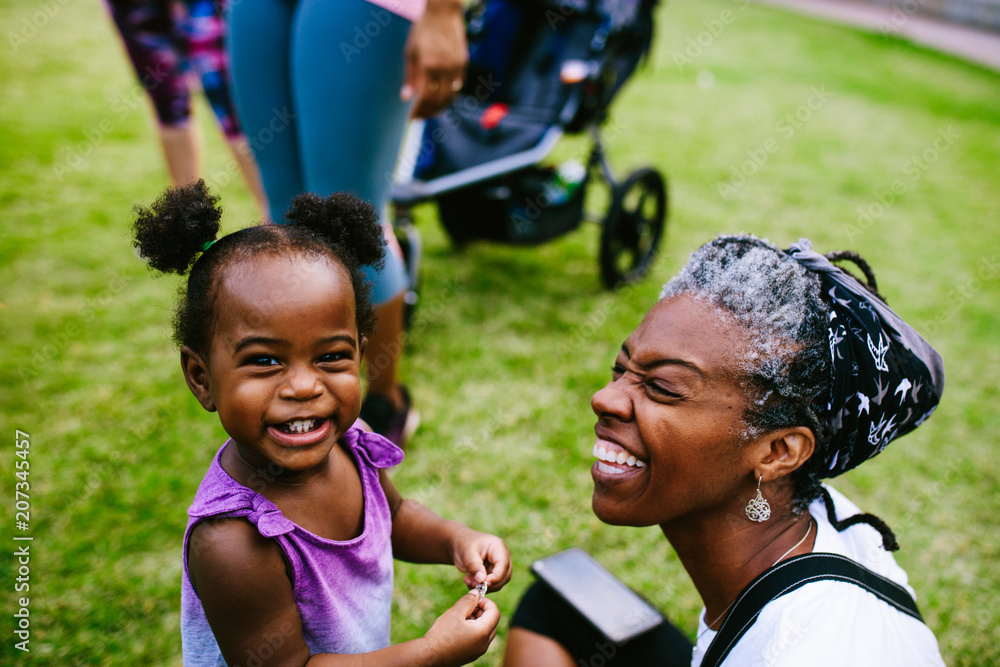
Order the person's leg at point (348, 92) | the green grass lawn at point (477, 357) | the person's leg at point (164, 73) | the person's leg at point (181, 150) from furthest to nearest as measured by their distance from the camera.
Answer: the person's leg at point (181, 150), the person's leg at point (164, 73), the green grass lawn at point (477, 357), the person's leg at point (348, 92)

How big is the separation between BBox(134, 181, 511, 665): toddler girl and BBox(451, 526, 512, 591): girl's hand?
0.11 metres

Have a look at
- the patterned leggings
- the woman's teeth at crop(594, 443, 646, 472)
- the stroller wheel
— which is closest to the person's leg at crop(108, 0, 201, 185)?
the patterned leggings

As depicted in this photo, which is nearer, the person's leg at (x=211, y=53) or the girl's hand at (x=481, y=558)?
the girl's hand at (x=481, y=558)

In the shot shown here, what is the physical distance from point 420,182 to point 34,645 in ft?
8.05

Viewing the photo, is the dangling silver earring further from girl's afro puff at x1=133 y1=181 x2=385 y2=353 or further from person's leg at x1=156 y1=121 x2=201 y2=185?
person's leg at x1=156 y1=121 x2=201 y2=185

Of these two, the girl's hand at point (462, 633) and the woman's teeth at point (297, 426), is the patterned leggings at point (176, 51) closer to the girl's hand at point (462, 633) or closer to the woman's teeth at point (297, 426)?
the woman's teeth at point (297, 426)

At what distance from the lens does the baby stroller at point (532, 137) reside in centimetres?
363

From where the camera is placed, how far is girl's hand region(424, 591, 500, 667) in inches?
46.7

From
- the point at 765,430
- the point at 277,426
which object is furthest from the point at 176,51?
the point at 765,430

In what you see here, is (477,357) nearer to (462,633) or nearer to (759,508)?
(759,508)

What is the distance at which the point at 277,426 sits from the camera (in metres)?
1.14

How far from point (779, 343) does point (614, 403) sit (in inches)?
13.2

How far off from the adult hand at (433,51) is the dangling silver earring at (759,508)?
145 cm

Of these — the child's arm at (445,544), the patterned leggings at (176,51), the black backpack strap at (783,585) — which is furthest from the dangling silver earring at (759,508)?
the patterned leggings at (176,51)
